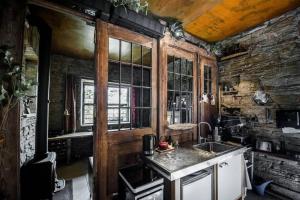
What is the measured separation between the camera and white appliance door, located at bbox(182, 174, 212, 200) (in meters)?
1.66

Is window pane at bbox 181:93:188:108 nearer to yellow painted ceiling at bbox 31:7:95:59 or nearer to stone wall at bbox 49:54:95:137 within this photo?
yellow painted ceiling at bbox 31:7:95:59

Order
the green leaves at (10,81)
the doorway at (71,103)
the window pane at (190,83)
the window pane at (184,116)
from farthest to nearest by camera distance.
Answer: the doorway at (71,103), the window pane at (190,83), the window pane at (184,116), the green leaves at (10,81)

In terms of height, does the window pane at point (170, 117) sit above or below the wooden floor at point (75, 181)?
above

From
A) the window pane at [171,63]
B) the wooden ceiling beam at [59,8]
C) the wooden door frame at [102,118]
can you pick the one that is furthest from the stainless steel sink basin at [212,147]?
the wooden ceiling beam at [59,8]

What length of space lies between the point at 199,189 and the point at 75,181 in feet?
9.00

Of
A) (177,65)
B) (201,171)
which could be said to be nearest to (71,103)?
(177,65)

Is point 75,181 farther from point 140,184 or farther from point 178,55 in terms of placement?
point 178,55

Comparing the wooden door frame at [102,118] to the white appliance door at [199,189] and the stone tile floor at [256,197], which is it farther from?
the stone tile floor at [256,197]

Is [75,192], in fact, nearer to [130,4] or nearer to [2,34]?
[2,34]

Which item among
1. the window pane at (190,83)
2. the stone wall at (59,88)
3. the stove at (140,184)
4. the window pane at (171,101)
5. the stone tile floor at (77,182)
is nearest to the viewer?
the stove at (140,184)

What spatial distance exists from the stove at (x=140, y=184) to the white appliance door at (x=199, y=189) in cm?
27

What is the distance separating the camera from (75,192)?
9.34 ft

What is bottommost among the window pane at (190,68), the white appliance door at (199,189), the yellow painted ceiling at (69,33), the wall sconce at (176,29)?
the white appliance door at (199,189)

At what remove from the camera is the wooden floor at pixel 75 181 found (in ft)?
8.92
